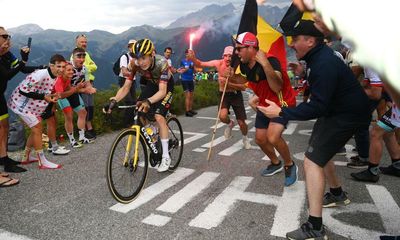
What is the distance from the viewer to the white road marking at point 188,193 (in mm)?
4195

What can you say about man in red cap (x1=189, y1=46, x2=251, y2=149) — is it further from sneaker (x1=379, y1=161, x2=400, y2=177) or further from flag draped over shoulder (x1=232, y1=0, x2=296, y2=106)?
sneaker (x1=379, y1=161, x2=400, y2=177)

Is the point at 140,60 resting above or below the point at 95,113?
above

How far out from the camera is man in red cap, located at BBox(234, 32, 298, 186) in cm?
476

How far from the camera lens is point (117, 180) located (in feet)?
14.7

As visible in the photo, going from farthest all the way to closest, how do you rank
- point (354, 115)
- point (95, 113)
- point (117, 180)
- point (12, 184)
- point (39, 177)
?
point (95, 113) < point (39, 177) < point (12, 184) < point (117, 180) < point (354, 115)

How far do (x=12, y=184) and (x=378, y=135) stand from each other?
18.3ft

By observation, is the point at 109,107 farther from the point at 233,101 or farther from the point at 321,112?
the point at 233,101

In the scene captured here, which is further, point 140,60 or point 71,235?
point 140,60

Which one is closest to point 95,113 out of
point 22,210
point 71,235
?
point 22,210

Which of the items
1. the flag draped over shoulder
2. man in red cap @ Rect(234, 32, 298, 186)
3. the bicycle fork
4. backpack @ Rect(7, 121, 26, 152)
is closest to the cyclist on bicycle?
the bicycle fork

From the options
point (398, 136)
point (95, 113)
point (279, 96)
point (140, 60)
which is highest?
point (140, 60)

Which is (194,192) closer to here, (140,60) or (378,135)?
(140,60)

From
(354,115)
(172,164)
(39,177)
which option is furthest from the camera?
(172,164)

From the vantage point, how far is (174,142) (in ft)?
19.8
